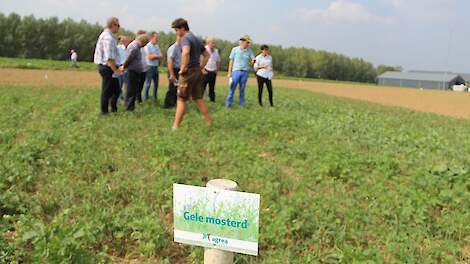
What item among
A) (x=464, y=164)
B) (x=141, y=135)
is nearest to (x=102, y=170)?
(x=141, y=135)

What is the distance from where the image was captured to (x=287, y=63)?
319 feet

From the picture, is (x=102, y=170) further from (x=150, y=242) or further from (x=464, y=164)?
(x=464, y=164)

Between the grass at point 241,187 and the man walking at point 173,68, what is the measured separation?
3.33 feet

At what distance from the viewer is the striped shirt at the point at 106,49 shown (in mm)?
6977

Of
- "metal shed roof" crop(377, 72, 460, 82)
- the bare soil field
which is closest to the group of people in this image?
the bare soil field

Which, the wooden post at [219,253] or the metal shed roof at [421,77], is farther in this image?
the metal shed roof at [421,77]

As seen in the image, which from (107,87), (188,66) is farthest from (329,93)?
(188,66)

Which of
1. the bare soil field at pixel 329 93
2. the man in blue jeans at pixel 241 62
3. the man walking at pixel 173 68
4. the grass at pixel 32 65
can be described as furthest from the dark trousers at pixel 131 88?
the grass at pixel 32 65

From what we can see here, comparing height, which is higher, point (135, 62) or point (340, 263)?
point (135, 62)

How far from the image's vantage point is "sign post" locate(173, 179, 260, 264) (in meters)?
1.98

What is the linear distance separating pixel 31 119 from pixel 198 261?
6.04 m

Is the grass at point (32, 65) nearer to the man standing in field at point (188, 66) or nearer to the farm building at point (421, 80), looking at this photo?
the man standing in field at point (188, 66)

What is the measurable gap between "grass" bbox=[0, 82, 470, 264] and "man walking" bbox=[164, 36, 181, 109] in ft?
3.33

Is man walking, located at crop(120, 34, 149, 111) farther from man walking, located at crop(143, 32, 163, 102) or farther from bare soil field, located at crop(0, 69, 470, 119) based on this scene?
bare soil field, located at crop(0, 69, 470, 119)
